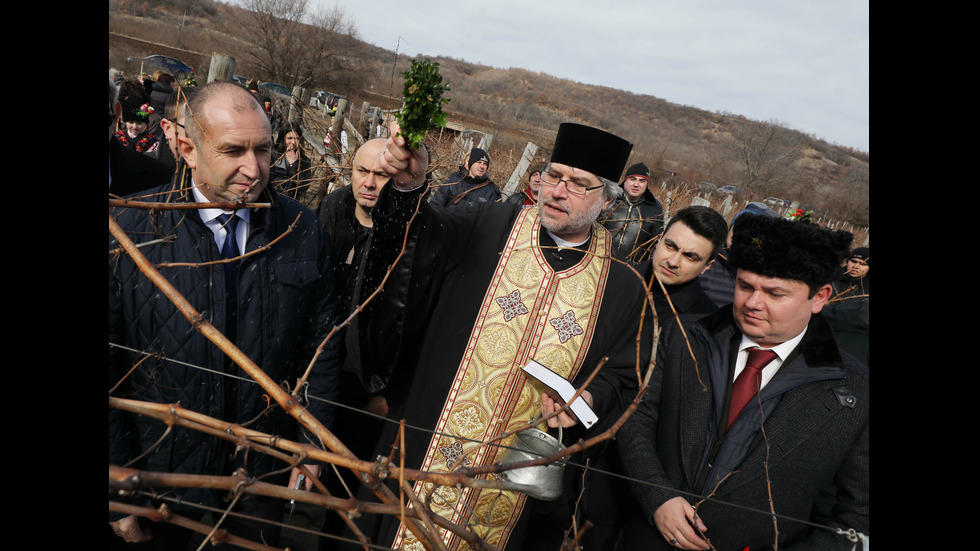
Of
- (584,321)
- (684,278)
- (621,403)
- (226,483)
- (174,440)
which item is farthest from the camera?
(684,278)

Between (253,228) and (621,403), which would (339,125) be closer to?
(253,228)

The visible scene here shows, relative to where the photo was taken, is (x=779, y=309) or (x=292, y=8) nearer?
(x=779, y=309)

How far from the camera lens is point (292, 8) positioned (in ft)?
74.9

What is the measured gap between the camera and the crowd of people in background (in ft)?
6.47

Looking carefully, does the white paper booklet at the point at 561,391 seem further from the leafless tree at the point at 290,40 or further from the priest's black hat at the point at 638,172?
the leafless tree at the point at 290,40

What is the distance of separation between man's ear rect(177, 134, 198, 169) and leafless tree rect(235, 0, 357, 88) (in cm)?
1782

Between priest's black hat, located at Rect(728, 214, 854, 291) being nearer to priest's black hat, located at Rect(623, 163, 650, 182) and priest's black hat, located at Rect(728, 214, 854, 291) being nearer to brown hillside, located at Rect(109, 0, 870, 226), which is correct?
brown hillside, located at Rect(109, 0, 870, 226)

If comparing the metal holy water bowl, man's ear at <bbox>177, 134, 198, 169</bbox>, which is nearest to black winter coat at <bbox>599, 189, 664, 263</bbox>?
the metal holy water bowl

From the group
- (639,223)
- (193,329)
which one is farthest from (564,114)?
(193,329)

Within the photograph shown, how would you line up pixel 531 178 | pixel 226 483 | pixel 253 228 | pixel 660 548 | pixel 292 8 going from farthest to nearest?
pixel 292 8 → pixel 531 178 → pixel 660 548 → pixel 253 228 → pixel 226 483

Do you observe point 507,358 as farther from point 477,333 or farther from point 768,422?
point 768,422

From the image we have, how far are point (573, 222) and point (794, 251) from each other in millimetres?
1092

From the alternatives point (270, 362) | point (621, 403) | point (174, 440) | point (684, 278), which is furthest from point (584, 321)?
point (174, 440)

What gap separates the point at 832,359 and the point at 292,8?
25.9 meters
